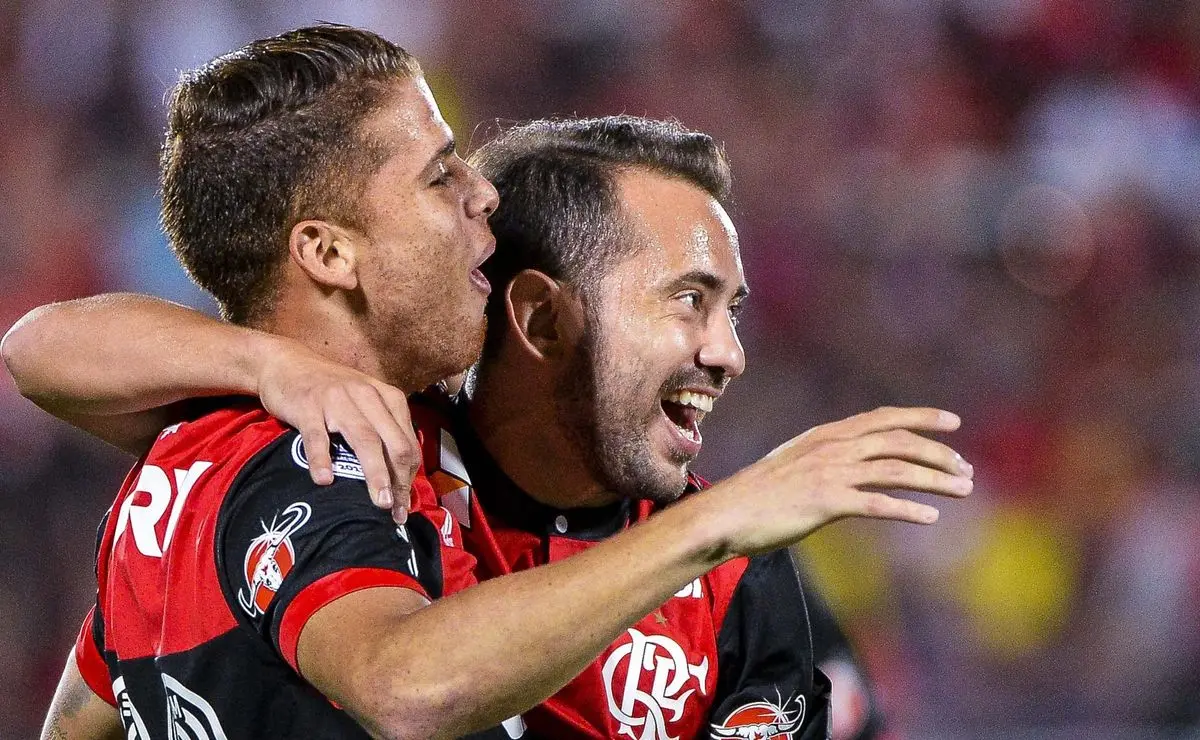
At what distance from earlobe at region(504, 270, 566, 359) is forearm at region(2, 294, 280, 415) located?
65 centimetres

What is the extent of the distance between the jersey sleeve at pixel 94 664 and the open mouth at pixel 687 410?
105cm

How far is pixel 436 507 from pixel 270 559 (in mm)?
434

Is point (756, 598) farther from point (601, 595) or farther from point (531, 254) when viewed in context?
point (601, 595)

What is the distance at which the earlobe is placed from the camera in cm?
261

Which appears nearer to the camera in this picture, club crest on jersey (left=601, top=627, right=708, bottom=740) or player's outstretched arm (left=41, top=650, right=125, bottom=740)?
club crest on jersey (left=601, top=627, right=708, bottom=740)

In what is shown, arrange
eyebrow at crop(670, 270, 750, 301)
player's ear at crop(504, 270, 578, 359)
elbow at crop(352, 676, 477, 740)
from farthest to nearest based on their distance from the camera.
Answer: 1. player's ear at crop(504, 270, 578, 359)
2. eyebrow at crop(670, 270, 750, 301)
3. elbow at crop(352, 676, 477, 740)

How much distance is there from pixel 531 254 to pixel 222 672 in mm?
1062

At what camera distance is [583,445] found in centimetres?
256

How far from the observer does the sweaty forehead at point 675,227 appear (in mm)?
2512

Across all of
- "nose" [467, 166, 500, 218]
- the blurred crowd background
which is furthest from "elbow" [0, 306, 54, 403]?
the blurred crowd background

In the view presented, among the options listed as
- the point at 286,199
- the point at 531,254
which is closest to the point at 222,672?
the point at 286,199

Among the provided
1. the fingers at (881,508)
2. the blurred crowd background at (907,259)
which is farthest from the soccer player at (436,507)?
the blurred crowd background at (907,259)

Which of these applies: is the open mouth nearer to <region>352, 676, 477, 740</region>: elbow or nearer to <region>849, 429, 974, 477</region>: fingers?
<region>849, 429, 974, 477</region>: fingers

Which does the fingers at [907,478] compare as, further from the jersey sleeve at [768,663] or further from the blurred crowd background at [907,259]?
the blurred crowd background at [907,259]
